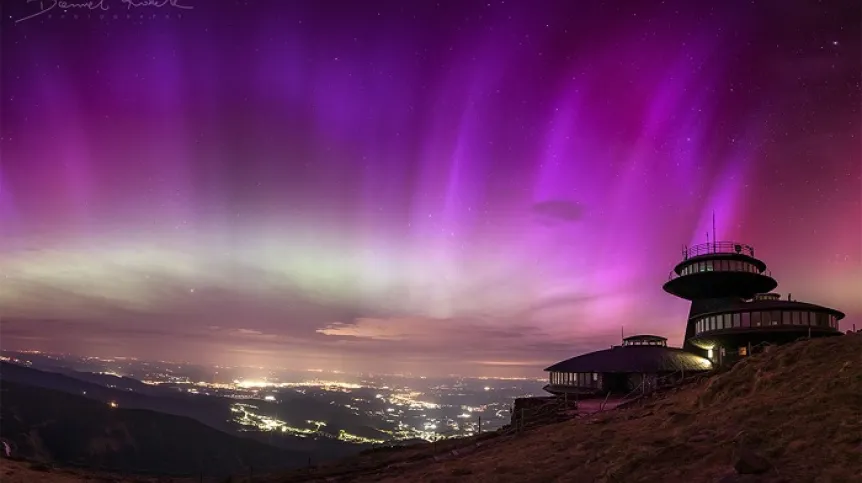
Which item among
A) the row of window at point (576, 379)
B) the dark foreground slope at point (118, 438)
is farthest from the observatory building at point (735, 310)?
the dark foreground slope at point (118, 438)

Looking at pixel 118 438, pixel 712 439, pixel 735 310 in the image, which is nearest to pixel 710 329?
pixel 735 310

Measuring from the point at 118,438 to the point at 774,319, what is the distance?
150m

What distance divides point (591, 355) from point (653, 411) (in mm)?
34017

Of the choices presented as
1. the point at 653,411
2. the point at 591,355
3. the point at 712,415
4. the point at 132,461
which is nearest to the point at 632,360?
the point at 591,355

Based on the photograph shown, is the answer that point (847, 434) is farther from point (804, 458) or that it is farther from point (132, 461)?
point (132, 461)

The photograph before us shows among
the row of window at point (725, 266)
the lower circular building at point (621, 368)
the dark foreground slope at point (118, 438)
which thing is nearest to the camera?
the lower circular building at point (621, 368)

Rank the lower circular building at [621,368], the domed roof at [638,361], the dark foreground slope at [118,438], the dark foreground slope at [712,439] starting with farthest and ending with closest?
the dark foreground slope at [118,438], the domed roof at [638,361], the lower circular building at [621,368], the dark foreground slope at [712,439]

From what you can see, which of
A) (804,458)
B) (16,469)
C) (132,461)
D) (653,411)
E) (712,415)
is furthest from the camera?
(132,461)

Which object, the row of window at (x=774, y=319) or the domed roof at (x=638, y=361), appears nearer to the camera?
the row of window at (x=774, y=319)

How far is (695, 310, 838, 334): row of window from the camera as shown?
52594 millimetres

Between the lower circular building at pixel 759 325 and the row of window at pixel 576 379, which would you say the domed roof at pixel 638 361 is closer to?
the row of window at pixel 576 379

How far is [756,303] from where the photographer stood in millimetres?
56062

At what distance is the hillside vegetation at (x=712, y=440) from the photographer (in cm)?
1529

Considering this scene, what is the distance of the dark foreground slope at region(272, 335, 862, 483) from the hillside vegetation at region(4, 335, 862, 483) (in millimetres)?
51
